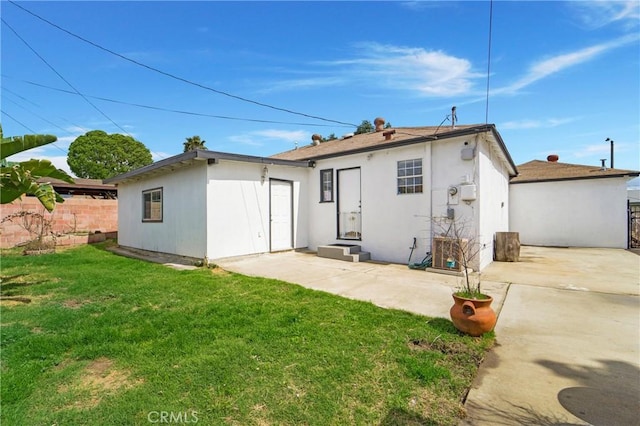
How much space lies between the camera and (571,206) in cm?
1328

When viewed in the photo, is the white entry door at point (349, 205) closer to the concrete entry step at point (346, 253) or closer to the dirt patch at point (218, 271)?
the concrete entry step at point (346, 253)

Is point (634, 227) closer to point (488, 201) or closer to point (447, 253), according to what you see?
point (488, 201)

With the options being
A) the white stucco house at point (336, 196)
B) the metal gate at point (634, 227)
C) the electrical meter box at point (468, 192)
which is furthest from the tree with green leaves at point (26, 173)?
the metal gate at point (634, 227)

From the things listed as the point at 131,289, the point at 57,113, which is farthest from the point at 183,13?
the point at 57,113

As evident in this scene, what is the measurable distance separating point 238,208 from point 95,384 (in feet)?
22.0

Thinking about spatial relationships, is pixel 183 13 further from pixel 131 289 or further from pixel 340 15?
pixel 131 289

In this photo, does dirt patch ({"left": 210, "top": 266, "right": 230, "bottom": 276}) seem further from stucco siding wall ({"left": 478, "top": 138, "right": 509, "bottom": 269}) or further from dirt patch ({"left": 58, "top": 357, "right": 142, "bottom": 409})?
stucco siding wall ({"left": 478, "top": 138, "right": 509, "bottom": 269})

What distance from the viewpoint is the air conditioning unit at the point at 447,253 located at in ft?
23.5

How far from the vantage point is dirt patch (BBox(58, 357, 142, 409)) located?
7.75 ft

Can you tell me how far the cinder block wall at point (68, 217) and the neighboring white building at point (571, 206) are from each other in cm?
2113

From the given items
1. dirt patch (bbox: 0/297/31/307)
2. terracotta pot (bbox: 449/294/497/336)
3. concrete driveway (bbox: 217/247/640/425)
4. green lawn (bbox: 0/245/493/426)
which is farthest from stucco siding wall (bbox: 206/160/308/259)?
terracotta pot (bbox: 449/294/497/336)

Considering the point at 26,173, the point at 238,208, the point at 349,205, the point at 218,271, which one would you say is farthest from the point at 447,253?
the point at 26,173

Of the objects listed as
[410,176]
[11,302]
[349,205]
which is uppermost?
[410,176]

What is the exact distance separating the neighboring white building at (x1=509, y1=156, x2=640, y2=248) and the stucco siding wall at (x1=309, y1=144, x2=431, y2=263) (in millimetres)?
9111
